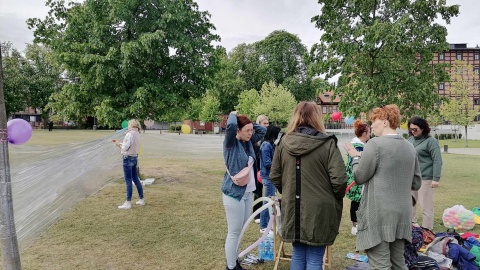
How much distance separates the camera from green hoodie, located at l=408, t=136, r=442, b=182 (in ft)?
17.4

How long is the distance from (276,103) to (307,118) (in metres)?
43.1

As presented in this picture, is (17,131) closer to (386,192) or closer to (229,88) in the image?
(386,192)

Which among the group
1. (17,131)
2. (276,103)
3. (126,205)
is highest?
(276,103)

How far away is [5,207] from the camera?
3.30 m

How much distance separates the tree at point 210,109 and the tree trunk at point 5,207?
166 ft

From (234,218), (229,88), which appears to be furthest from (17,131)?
(229,88)

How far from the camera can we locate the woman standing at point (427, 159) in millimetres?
5295

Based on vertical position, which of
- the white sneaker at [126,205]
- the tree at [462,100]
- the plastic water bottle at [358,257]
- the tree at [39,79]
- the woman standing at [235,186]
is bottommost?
the plastic water bottle at [358,257]

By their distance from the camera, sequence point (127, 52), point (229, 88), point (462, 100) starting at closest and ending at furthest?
point (127, 52), point (462, 100), point (229, 88)

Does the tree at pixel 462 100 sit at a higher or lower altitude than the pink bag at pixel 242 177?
higher

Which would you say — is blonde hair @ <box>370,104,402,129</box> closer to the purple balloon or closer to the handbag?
the handbag

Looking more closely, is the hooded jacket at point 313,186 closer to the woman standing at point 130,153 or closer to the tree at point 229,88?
the woman standing at point 130,153

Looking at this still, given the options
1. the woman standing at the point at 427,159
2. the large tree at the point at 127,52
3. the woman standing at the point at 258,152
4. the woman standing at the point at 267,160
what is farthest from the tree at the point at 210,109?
the woman standing at the point at 427,159

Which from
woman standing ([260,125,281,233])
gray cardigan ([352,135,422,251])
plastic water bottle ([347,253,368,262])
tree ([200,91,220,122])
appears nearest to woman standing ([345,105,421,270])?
gray cardigan ([352,135,422,251])
